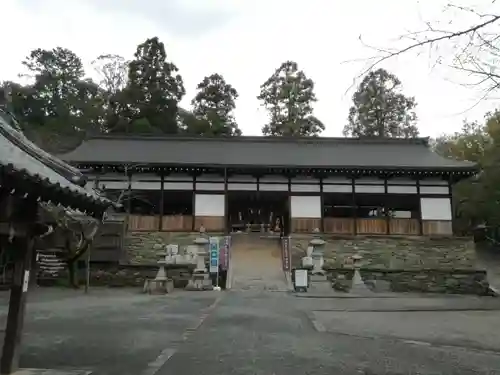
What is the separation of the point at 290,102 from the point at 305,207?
25232 mm

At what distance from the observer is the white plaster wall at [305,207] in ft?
72.9

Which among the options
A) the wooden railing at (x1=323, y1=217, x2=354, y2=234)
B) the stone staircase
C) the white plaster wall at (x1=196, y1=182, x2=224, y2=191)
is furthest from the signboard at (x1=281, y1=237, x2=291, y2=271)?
the white plaster wall at (x1=196, y1=182, x2=224, y2=191)

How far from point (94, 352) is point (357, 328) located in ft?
16.2

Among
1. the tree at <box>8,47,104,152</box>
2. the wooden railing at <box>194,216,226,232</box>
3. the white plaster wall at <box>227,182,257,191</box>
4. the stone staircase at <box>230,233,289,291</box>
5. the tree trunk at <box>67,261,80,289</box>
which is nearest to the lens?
the stone staircase at <box>230,233,289,291</box>

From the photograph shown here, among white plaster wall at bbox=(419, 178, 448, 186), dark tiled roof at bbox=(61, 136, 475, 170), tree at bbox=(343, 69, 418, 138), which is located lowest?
white plaster wall at bbox=(419, 178, 448, 186)

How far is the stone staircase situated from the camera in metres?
17.9

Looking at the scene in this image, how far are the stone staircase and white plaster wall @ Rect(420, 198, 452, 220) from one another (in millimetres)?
7154

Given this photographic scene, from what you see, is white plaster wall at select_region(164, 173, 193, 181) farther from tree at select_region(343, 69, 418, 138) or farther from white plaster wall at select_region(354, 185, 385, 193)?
tree at select_region(343, 69, 418, 138)

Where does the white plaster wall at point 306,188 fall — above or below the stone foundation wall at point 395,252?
above

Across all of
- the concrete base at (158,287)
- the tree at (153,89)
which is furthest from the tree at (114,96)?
the concrete base at (158,287)

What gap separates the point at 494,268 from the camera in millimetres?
27641

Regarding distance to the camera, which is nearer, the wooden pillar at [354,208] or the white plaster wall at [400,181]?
the wooden pillar at [354,208]

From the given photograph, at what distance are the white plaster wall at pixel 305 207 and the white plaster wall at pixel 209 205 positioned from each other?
Result: 11.1 ft

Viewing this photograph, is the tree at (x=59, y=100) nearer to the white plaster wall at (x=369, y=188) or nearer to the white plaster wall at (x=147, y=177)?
the white plaster wall at (x=147, y=177)
